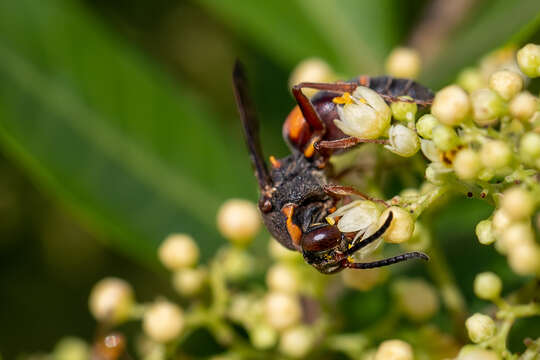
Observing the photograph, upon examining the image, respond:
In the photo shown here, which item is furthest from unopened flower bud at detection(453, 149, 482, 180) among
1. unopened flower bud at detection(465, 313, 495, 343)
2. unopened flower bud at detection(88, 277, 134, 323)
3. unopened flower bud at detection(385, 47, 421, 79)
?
unopened flower bud at detection(88, 277, 134, 323)

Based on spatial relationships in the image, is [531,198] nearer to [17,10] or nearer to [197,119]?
[197,119]

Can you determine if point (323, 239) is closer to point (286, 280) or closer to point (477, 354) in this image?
point (477, 354)

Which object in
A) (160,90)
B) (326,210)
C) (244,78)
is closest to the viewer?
(326,210)

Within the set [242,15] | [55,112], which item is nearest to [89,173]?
[55,112]

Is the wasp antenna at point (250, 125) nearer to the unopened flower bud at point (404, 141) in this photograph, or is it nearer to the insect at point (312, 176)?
the insect at point (312, 176)

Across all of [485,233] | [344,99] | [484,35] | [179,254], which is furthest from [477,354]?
[484,35]
